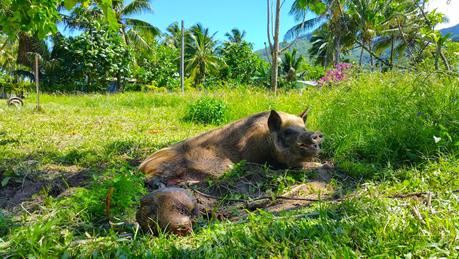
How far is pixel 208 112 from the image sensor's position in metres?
9.51

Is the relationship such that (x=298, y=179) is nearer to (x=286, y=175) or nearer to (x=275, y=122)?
(x=286, y=175)

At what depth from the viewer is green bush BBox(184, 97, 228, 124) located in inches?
370

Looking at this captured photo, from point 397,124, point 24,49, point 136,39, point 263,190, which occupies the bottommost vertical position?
point 263,190

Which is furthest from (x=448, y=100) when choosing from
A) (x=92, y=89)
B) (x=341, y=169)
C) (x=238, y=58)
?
(x=238, y=58)

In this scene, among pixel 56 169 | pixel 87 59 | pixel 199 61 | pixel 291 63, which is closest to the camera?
pixel 56 169

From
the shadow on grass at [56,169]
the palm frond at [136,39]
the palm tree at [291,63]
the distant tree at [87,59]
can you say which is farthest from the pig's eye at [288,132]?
the palm tree at [291,63]

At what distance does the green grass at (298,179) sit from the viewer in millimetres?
2488

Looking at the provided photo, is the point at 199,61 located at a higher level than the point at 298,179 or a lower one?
higher

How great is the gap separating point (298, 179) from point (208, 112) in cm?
550

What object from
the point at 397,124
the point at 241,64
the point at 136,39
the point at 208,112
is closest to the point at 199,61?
the point at 241,64

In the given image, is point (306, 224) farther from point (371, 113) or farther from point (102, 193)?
point (371, 113)

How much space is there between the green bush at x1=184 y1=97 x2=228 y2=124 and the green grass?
4.89ft

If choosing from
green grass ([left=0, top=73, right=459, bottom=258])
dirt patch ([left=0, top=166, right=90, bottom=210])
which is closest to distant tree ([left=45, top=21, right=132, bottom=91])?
green grass ([left=0, top=73, right=459, bottom=258])

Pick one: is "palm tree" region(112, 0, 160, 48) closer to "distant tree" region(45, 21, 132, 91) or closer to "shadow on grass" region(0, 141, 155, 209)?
"distant tree" region(45, 21, 132, 91)
